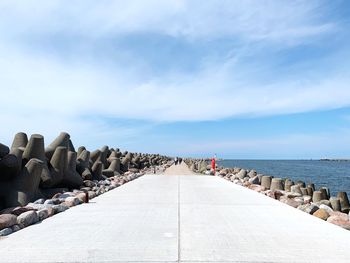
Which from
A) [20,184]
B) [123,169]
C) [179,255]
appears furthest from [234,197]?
[123,169]

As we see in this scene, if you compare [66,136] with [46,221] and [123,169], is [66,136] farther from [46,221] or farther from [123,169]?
[123,169]

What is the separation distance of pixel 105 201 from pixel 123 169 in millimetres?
14728

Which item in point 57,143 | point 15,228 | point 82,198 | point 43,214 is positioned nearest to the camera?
point 15,228

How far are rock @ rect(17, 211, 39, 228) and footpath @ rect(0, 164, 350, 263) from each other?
202mm

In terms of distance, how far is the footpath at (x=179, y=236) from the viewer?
5520 millimetres

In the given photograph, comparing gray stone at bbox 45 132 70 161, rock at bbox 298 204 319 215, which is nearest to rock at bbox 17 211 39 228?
rock at bbox 298 204 319 215

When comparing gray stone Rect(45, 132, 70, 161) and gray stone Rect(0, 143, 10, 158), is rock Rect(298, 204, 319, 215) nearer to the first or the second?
gray stone Rect(0, 143, 10, 158)

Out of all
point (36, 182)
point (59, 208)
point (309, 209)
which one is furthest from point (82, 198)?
point (309, 209)

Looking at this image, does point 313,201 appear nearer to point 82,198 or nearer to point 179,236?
point 82,198

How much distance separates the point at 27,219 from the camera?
7656mm

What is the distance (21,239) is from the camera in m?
6.43

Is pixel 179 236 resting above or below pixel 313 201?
below

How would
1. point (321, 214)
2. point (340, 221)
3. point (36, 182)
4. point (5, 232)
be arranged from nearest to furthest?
1. point (5, 232)
2. point (340, 221)
3. point (321, 214)
4. point (36, 182)

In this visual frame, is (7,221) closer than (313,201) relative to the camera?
Yes
